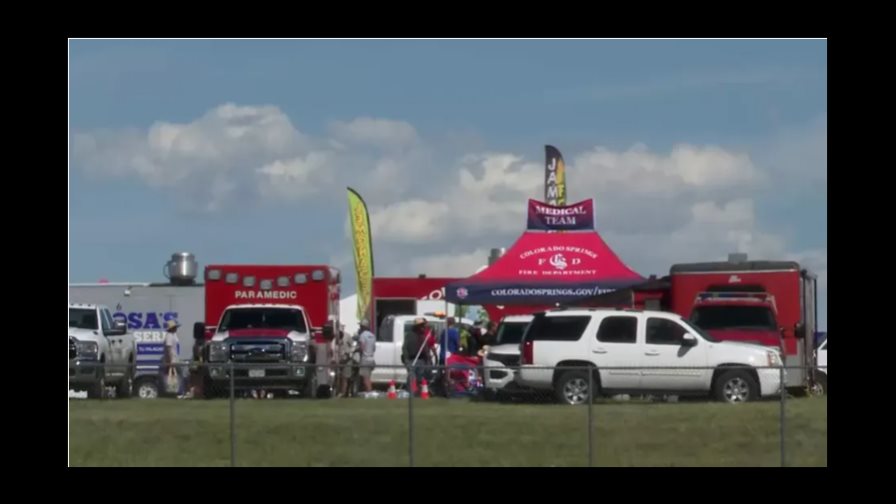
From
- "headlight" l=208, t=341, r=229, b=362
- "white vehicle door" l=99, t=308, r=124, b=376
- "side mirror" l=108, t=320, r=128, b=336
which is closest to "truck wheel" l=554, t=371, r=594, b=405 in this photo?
"headlight" l=208, t=341, r=229, b=362

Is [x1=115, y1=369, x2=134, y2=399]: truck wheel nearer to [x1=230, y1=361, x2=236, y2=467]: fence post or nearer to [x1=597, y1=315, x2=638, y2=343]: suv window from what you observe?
[x1=230, y1=361, x2=236, y2=467]: fence post

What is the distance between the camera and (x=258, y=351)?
28.7 m

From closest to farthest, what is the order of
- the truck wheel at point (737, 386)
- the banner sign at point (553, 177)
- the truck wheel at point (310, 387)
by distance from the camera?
the truck wheel at point (737, 386), the truck wheel at point (310, 387), the banner sign at point (553, 177)

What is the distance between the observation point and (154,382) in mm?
33719

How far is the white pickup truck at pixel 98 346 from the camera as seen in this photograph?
25.7 meters

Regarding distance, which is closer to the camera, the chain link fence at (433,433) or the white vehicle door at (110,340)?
the chain link fence at (433,433)

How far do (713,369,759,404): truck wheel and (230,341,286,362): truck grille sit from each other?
837cm

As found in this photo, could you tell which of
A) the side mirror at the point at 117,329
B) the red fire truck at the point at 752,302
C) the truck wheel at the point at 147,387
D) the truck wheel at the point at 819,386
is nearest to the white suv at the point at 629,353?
the red fire truck at the point at 752,302

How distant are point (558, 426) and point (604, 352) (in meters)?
6.30

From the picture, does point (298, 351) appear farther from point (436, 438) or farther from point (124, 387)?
point (436, 438)

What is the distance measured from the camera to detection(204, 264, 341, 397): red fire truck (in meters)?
27.6

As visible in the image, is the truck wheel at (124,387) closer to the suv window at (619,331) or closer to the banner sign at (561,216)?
the suv window at (619,331)

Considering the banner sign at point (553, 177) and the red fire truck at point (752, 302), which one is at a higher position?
the banner sign at point (553, 177)
